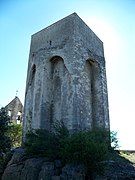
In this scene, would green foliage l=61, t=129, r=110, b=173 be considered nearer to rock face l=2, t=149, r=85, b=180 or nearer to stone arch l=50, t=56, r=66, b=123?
rock face l=2, t=149, r=85, b=180

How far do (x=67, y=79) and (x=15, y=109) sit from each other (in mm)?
15342

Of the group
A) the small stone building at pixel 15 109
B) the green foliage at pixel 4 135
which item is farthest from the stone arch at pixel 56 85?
the small stone building at pixel 15 109

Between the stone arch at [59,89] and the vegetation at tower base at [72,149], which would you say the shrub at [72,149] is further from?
the stone arch at [59,89]

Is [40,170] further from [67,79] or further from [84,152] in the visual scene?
[67,79]

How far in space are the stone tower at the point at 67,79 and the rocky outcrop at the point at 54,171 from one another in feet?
10.5

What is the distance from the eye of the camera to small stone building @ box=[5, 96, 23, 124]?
26.7 m

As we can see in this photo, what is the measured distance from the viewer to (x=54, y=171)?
853 centimetres

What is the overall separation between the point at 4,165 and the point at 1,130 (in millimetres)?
1764

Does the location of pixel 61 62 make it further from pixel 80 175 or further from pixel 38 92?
pixel 80 175

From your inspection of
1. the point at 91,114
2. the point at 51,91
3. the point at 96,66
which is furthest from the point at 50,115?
the point at 96,66

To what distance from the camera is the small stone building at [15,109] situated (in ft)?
87.6

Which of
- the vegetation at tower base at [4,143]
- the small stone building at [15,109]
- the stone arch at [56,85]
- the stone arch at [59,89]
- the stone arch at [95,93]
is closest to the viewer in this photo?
the vegetation at tower base at [4,143]

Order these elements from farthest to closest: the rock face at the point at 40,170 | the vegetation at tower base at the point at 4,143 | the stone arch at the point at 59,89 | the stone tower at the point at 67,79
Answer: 1. the stone arch at the point at 59,89
2. the stone tower at the point at 67,79
3. the vegetation at tower base at the point at 4,143
4. the rock face at the point at 40,170

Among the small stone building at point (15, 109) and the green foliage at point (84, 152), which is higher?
the small stone building at point (15, 109)
